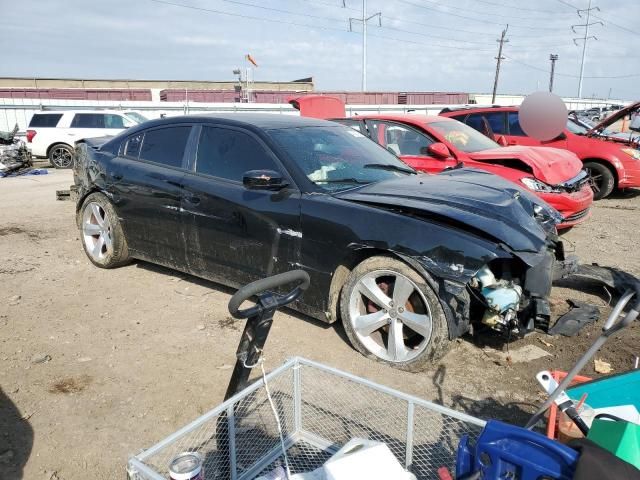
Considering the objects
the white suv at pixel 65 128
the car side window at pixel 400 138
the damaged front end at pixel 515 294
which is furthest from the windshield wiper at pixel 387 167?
the white suv at pixel 65 128

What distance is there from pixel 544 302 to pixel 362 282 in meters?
1.17

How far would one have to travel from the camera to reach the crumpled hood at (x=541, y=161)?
628 centimetres

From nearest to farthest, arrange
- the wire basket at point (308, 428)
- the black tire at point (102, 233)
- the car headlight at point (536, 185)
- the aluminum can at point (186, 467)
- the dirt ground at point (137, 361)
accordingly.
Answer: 1. the aluminum can at point (186, 467)
2. the wire basket at point (308, 428)
3. the dirt ground at point (137, 361)
4. the black tire at point (102, 233)
5. the car headlight at point (536, 185)

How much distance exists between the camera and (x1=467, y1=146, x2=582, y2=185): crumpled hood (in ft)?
20.6

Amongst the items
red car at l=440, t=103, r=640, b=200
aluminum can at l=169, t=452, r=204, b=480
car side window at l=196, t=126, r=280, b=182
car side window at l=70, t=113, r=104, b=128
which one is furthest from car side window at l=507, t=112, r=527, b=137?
car side window at l=70, t=113, r=104, b=128

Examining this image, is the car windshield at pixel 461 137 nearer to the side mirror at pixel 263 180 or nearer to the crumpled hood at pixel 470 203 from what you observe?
the crumpled hood at pixel 470 203

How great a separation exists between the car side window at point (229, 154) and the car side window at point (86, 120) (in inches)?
496

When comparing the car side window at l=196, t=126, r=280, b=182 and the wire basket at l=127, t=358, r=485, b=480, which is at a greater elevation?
the car side window at l=196, t=126, r=280, b=182

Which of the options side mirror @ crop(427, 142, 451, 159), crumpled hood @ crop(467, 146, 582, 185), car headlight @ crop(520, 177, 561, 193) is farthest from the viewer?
side mirror @ crop(427, 142, 451, 159)

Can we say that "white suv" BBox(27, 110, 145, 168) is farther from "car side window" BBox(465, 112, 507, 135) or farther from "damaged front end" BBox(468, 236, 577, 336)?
"damaged front end" BBox(468, 236, 577, 336)

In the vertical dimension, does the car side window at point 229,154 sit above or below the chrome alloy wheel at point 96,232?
above

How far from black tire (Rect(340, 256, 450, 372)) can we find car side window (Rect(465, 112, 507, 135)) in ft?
22.7

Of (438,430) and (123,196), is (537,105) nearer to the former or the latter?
(438,430)

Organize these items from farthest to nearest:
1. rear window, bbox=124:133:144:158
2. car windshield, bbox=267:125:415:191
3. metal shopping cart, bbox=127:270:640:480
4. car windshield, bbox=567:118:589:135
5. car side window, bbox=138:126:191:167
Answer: car windshield, bbox=567:118:589:135, rear window, bbox=124:133:144:158, car side window, bbox=138:126:191:167, car windshield, bbox=267:125:415:191, metal shopping cart, bbox=127:270:640:480
